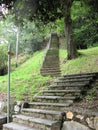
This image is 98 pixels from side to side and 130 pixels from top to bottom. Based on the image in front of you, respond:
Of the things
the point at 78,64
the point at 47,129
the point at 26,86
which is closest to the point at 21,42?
the point at 78,64

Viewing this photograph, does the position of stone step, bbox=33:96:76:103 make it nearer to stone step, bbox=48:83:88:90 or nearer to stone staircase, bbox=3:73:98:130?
Answer: stone staircase, bbox=3:73:98:130

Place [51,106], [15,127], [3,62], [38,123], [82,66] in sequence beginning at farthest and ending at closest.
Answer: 1. [3,62]
2. [82,66]
3. [51,106]
4. [15,127]
5. [38,123]

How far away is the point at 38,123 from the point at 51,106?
2.39 feet

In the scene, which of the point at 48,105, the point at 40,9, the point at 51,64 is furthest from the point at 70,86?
the point at 51,64

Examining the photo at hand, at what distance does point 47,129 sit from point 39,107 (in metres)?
1.16

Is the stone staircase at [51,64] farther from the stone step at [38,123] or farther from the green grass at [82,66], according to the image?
the stone step at [38,123]

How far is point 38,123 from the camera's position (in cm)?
429

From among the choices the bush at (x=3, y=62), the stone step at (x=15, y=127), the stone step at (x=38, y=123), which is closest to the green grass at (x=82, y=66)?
the stone step at (x=38, y=123)

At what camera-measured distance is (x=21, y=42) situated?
1977cm

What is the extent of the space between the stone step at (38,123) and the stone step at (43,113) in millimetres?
138

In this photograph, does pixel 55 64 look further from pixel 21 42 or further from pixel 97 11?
pixel 21 42

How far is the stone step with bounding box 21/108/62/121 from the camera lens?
4.32 m

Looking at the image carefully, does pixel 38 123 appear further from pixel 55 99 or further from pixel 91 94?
pixel 91 94

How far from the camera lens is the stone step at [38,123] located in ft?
13.3
